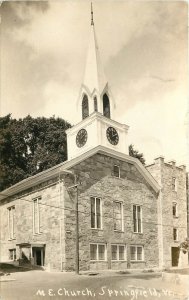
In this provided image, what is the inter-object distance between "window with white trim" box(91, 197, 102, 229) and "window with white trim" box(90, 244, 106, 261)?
1.91 feet

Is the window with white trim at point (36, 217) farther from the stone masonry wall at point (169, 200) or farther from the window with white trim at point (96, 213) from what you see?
the stone masonry wall at point (169, 200)

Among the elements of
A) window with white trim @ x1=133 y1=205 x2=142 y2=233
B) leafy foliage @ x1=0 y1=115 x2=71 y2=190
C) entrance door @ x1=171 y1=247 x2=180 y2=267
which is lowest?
entrance door @ x1=171 y1=247 x2=180 y2=267

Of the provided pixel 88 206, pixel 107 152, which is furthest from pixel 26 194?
pixel 107 152

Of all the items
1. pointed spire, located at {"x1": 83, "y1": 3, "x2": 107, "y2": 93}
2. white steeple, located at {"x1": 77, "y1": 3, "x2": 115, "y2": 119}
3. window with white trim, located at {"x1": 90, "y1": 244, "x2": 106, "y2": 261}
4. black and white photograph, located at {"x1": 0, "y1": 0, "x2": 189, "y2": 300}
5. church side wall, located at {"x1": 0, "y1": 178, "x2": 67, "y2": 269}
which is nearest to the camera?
black and white photograph, located at {"x1": 0, "y1": 0, "x2": 189, "y2": 300}

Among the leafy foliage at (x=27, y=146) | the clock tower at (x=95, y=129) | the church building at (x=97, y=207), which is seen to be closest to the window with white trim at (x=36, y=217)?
the church building at (x=97, y=207)

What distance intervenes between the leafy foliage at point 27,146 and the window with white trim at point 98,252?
2418 mm

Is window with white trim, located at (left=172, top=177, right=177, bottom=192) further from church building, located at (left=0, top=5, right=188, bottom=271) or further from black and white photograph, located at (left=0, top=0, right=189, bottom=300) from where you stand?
black and white photograph, located at (left=0, top=0, right=189, bottom=300)

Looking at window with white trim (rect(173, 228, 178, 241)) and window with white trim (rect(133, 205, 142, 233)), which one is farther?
window with white trim (rect(133, 205, 142, 233))

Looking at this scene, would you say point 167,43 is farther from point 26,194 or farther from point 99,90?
point 26,194

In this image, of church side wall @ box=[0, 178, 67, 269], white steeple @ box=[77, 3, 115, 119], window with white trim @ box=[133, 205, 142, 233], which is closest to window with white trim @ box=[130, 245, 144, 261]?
window with white trim @ box=[133, 205, 142, 233]

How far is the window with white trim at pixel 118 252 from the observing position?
35.1 ft

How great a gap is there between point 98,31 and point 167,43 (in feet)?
3.89

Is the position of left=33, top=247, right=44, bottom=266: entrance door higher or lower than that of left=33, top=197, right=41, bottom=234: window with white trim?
lower

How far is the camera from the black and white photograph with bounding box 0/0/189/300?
625 cm
